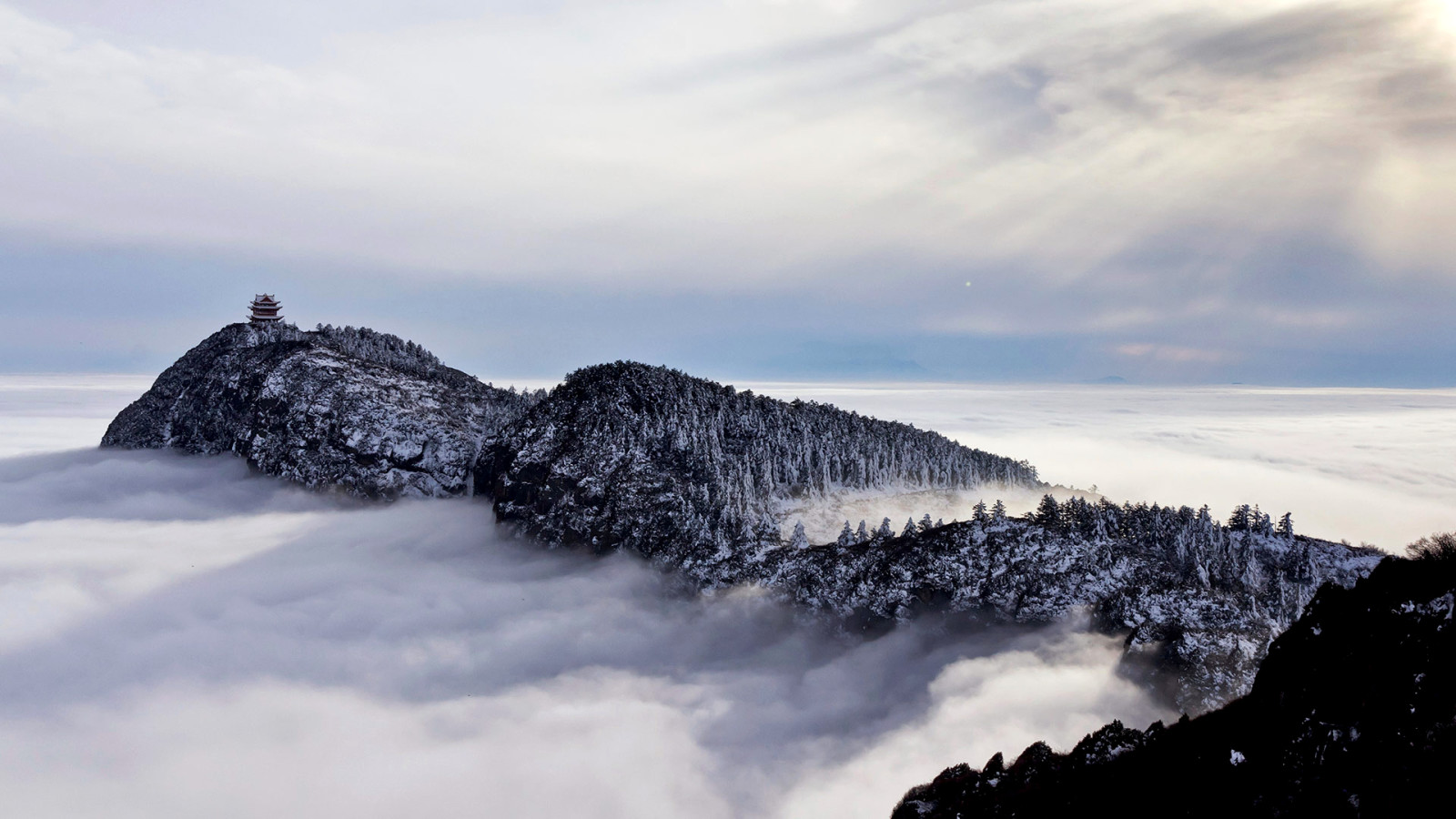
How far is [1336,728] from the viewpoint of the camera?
2584cm

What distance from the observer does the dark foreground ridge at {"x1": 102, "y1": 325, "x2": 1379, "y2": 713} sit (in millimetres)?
93000

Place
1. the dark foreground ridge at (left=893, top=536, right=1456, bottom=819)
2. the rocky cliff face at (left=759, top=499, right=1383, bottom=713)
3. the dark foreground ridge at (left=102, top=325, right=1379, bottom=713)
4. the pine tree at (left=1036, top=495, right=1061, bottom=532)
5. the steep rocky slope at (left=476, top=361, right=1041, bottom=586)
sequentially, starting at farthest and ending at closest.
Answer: the steep rocky slope at (left=476, top=361, right=1041, bottom=586)
the pine tree at (left=1036, top=495, right=1061, bottom=532)
the dark foreground ridge at (left=102, top=325, right=1379, bottom=713)
the rocky cliff face at (left=759, top=499, right=1383, bottom=713)
the dark foreground ridge at (left=893, top=536, right=1456, bottom=819)

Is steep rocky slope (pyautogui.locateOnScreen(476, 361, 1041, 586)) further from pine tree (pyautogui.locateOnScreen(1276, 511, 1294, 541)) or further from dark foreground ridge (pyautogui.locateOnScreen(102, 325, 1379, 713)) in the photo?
pine tree (pyautogui.locateOnScreen(1276, 511, 1294, 541))

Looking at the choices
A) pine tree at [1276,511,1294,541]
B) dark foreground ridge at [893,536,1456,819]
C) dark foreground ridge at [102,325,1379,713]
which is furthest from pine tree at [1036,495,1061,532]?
dark foreground ridge at [893,536,1456,819]

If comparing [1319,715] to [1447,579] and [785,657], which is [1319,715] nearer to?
[1447,579]

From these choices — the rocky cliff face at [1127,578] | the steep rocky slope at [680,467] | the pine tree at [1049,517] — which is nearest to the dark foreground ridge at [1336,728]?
the rocky cliff face at [1127,578]

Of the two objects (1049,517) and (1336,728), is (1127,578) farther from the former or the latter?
(1336,728)

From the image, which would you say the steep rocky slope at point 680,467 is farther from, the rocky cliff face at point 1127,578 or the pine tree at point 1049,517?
the pine tree at point 1049,517

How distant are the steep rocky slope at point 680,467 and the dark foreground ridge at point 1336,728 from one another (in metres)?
95.8

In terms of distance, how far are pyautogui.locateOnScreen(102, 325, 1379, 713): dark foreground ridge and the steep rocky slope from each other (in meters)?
0.53

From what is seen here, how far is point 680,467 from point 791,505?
95.0 ft

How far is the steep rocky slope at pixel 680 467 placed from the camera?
456ft

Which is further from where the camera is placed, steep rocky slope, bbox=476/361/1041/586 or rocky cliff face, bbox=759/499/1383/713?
steep rocky slope, bbox=476/361/1041/586

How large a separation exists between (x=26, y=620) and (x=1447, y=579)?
849 ft
